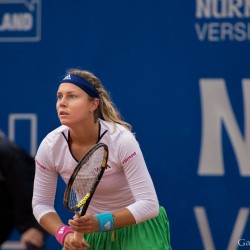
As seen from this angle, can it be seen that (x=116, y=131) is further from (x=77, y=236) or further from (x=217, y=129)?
(x=217, y=129)

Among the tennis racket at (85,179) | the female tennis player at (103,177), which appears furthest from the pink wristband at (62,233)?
the tennis racket at (85,179)

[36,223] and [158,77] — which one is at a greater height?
[158,77]

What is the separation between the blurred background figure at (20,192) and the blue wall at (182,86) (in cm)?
148

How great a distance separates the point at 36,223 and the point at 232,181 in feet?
5.66

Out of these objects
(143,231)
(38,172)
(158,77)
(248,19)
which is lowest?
(143,231)

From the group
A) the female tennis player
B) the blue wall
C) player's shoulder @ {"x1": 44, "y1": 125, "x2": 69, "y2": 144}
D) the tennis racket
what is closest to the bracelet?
the female tennis player

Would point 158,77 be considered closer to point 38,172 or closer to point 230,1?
point 230,1

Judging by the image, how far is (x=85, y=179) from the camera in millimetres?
4352

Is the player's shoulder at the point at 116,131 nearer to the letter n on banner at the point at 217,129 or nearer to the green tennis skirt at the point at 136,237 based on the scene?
the green tennis skirt at the point at 136,237

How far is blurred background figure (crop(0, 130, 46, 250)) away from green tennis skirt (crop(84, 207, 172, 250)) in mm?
350

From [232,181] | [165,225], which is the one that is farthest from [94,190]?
[232,181]

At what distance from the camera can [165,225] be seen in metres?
4.77

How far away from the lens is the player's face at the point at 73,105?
4.42 metres

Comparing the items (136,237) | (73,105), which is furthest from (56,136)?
(136,237)
